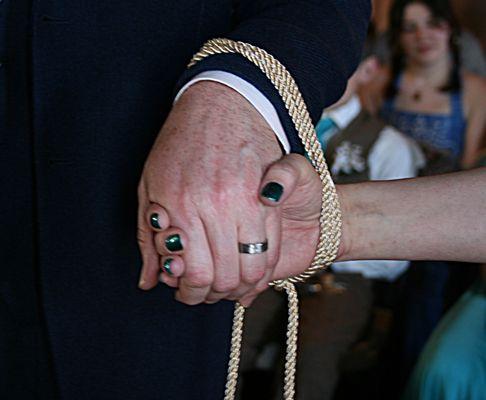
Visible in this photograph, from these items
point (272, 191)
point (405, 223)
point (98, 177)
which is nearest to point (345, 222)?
point (405, 223)

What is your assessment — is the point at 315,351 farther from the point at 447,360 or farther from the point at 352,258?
the point at 352,258

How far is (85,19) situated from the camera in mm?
732

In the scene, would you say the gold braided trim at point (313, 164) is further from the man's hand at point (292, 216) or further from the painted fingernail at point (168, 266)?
the painted fingernail at point (168, 266)

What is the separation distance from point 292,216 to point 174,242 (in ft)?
0.45

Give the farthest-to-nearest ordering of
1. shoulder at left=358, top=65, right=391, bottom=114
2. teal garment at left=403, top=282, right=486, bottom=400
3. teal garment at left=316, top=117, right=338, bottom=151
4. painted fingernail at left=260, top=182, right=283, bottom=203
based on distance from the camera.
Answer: shoulder at left=358, top=65, right=391, bottom=114
teal garment at left=316, top=117, right=338, bottom=151
teal garment at left=403, top=282, right=486, bottom=400
painted fingernail at left=260, top=182, right=283, bottom=203

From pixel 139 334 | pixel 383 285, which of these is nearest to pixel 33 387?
pixel 139 334

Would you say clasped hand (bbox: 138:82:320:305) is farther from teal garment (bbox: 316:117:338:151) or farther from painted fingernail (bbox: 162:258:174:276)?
teal garment (bbox: 316:117:338:151)

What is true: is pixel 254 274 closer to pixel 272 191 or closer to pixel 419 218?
pixel 272 191

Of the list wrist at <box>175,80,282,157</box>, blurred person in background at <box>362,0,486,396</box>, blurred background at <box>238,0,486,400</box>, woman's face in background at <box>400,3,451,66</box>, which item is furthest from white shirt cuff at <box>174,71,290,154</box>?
woman's face in background at <box>400,3,451,66</box>

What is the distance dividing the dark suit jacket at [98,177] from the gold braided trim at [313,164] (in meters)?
0.05

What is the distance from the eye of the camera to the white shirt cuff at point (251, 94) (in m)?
0.58

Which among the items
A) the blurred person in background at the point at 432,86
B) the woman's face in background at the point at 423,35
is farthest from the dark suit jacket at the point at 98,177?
the woman's face in background at the point at 423,35

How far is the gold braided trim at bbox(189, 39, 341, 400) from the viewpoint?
0.61 m

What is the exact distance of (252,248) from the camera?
546mm
